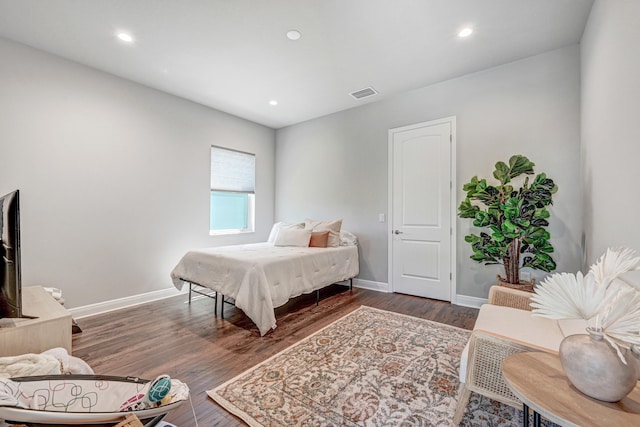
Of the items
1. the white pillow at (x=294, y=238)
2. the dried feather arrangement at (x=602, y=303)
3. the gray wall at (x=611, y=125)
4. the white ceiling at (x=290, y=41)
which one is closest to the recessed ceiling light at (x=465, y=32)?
the white ceiling at (x=290, y=41)

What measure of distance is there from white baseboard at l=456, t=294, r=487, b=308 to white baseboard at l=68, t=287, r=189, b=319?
379 cm

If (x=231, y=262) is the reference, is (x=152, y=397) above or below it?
below

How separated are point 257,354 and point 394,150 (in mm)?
3127

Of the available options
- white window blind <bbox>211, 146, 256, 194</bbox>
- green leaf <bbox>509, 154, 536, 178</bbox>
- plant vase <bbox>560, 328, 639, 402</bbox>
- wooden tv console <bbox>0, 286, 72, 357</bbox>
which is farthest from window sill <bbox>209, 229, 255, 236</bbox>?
plant vase <bbox>560, 328, 639, 402</bbox>

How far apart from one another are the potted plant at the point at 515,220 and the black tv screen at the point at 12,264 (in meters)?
3.45

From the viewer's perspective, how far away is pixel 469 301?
332cm

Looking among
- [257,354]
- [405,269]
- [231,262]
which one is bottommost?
[257,354]

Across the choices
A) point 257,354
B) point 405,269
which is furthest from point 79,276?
point 405,269

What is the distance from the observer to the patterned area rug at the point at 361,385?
1524 millimetres

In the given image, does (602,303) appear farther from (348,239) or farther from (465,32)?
(348,239)

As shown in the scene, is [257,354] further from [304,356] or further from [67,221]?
[67,221]

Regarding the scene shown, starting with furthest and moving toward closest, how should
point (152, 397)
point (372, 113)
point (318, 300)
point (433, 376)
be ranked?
point (372, 113) < point (318, 300) < point (433, 376) < point (152, 397)

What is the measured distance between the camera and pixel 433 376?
190cm

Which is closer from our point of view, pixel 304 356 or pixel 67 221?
pixel 304 356
